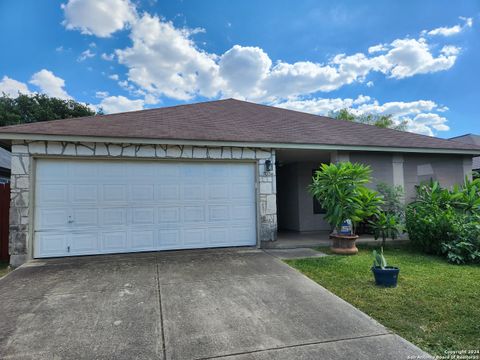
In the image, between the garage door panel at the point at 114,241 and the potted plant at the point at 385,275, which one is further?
the garage door panel at the point at 114,241

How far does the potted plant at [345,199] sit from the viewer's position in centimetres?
643

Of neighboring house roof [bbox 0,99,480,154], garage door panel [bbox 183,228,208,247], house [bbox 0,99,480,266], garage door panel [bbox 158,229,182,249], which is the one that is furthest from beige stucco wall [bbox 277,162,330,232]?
garage door panel [bbox 158,229,182,249]

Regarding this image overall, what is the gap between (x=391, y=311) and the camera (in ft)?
11.1

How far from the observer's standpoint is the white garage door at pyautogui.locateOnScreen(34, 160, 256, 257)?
20.0ft

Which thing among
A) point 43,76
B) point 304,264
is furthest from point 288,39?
point 43,76

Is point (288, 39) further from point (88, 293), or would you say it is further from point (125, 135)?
point (88, 293)

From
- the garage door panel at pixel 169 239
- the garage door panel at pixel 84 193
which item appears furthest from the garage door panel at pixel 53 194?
the garage door panel at pixel 169 239

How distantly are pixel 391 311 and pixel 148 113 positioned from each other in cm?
778

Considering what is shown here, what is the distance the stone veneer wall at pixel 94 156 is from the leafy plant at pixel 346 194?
145 centimetres

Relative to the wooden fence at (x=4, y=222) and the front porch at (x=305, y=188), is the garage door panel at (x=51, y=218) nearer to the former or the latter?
the wooden fence at (x=4, y=222)

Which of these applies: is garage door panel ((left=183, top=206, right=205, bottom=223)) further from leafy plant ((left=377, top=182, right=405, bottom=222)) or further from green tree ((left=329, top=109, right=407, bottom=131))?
green tree ((left=329, top=109, right=407, bottom=131))

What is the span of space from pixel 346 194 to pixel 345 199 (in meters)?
0.13

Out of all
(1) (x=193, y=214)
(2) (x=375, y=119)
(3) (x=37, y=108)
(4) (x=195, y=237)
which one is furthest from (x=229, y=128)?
(2) (x=375, y=119)

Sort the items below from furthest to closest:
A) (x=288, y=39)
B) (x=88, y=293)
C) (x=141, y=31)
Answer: (x=288, y=39), (x=141, y=31), (x=88, y=293)
